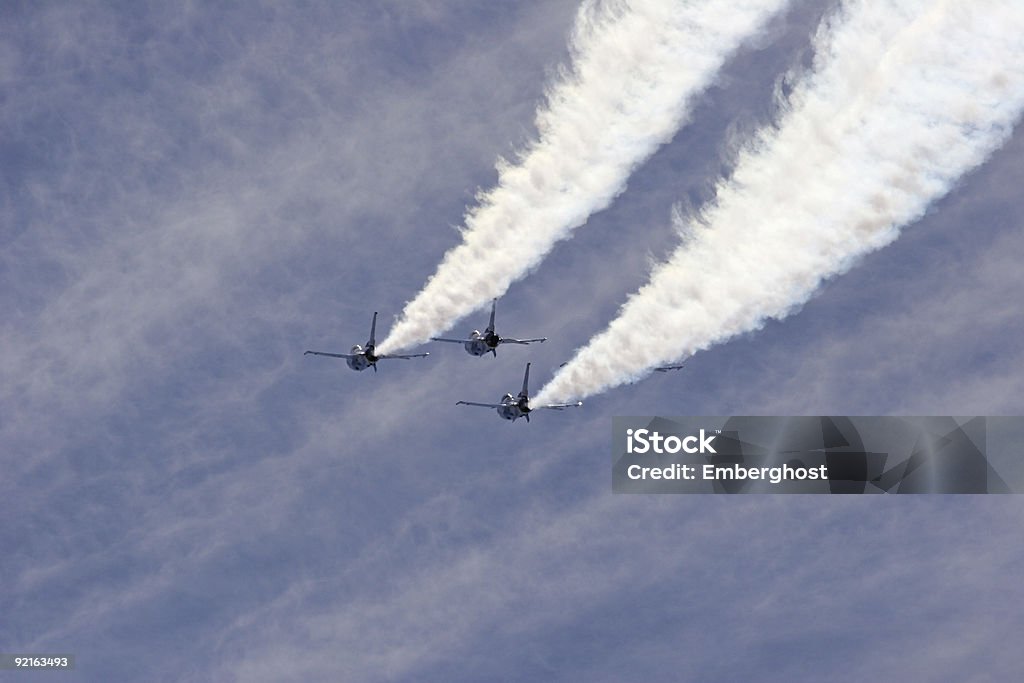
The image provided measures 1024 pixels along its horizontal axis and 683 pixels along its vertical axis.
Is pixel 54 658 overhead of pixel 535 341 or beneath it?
beneath

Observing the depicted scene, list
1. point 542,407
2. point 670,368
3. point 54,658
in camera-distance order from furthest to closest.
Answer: point 54,658 < point 542,407 < point 670,368

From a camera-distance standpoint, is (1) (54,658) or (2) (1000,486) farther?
(1) (54,658)

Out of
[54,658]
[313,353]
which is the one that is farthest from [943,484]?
[54,658]

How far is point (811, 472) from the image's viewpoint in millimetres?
111625

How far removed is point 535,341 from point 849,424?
21955 millimetres

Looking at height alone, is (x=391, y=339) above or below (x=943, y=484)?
above

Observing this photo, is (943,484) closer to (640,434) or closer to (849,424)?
(849,424)

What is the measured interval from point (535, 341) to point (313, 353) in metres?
15.3

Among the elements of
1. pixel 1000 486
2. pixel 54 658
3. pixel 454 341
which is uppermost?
pixel 454 341

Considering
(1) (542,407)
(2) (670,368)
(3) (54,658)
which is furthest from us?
(3) (54,658)

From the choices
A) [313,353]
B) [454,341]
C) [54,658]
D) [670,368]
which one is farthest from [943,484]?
[54,658]

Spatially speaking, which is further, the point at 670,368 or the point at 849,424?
the point at 849,424

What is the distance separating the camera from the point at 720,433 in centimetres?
11156

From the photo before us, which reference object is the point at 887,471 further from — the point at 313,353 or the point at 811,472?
the point at 313,353
